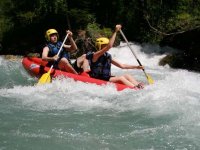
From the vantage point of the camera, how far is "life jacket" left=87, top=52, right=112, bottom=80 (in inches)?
322

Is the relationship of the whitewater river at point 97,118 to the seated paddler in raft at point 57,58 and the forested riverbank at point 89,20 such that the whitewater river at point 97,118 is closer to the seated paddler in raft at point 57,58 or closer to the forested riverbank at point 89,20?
the seated paddler in raft at point 57,58

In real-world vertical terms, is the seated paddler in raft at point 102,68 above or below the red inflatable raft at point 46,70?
above

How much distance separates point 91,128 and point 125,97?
6.20 ft

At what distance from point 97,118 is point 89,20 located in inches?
530

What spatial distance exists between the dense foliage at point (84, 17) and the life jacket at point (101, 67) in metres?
10.3

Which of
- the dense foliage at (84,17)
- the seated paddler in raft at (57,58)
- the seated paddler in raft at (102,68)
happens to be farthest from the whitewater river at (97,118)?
the dense foliage at (84,17)

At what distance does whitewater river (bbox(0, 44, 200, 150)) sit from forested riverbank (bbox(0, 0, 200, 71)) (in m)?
9.73

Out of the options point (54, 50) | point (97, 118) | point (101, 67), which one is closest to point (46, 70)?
point (54, 50)

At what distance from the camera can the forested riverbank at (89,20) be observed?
1856cm

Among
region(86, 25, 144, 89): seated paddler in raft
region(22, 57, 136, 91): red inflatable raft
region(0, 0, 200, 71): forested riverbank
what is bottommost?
region(0, 0, 200, 71): forested riverbank

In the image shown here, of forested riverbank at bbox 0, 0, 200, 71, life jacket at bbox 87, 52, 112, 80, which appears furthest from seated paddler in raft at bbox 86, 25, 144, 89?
forested riverbank at bbox 0, 0, 200, 71

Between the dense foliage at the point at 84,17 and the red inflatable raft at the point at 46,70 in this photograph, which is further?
the dense foliage at the point at 84,17

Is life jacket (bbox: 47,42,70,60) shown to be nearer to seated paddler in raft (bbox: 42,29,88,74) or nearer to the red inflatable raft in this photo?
seated paddler in raft (bbox: 42,29,88,74)

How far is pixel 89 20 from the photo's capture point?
19.1 metres
